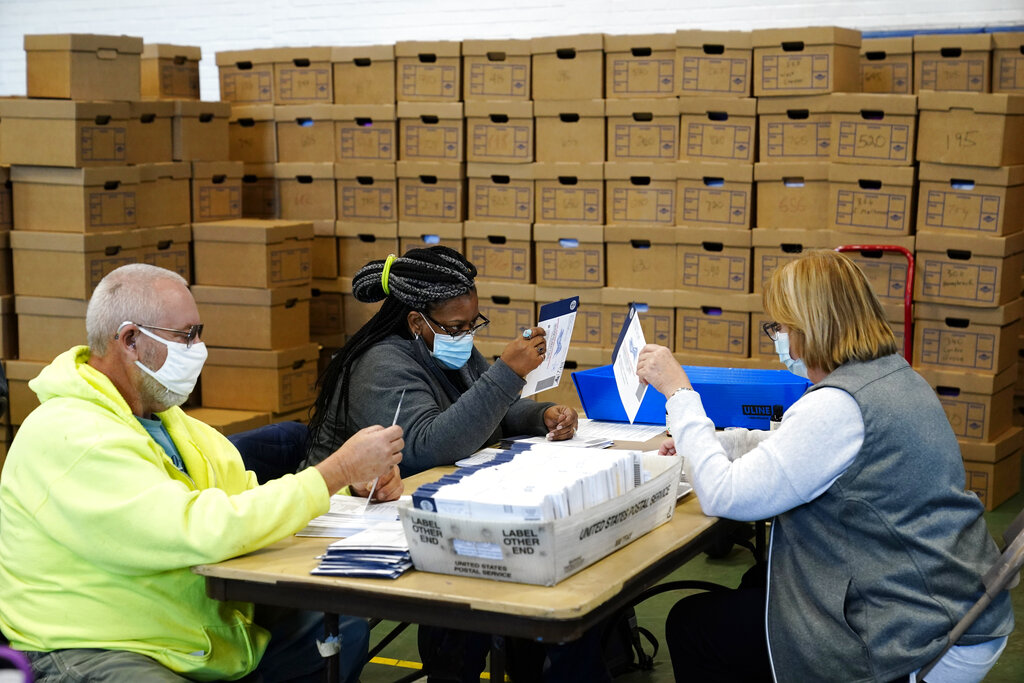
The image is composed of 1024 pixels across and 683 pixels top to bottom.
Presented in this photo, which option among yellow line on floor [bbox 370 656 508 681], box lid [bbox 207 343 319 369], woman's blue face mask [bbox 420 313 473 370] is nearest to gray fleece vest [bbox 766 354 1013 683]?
woman's blue face mask [bbox 420 313 473 370]

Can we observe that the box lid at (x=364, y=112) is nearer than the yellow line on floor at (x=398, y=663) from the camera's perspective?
No

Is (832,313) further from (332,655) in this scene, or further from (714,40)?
(714,40)

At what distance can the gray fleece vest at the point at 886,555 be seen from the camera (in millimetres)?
2240

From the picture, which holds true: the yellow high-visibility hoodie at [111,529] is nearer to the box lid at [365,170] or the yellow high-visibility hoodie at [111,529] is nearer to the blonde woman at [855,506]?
the blonde woman at [855,506]

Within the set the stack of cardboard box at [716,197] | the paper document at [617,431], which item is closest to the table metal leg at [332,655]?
the paper document at [617,431]

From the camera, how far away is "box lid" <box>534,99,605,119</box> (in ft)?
18.6

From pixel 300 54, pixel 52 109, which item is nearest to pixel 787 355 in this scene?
pixel 52 109

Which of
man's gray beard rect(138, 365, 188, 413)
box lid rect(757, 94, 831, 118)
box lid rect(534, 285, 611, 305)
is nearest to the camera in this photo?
man's gray beard rect(138, 365, 188, 413)

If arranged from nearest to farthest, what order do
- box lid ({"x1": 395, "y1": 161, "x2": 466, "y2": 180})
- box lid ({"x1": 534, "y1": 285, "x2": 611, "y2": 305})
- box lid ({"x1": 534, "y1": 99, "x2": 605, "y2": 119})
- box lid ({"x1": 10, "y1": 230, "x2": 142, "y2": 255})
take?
box lid ({"x1": 10, "y1": 230, "x2": 142, "y2": 255}) < box lid ({"x1": 534, "y1": 99, "x2": 605, "y2": 119}) < box lid ({"x1": 534, "y1": 285, "x2": 611, "y2": 305}) < box lid ({"x1": 395, "y1": 161, "x2": 466, "y2": 180})

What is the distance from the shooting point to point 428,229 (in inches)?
240

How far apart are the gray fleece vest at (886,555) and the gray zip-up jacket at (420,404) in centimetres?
95

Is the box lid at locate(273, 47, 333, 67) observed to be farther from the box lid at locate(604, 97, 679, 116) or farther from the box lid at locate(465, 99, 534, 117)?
the box lid at locate(604, 97, 679, 116)

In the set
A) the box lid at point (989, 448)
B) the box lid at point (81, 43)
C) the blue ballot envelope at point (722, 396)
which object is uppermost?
the box lid at point (81, 43)

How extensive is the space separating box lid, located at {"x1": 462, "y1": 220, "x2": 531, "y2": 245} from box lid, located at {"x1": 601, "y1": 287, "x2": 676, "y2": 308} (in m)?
0.51
